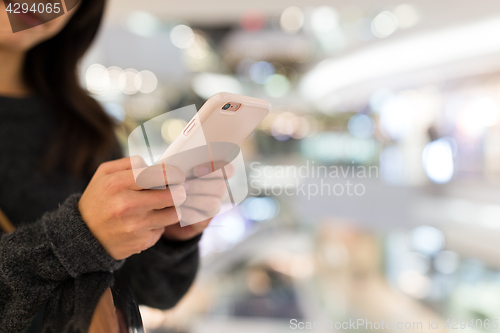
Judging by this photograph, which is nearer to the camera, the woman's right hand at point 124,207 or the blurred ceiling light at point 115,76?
the woman's right hand at point 124,207

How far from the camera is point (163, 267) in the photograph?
413 millimetres

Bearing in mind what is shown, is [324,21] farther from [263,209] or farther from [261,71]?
[263,209]

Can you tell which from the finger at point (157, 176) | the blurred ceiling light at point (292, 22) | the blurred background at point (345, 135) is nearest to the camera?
the finger at point (157, 176)

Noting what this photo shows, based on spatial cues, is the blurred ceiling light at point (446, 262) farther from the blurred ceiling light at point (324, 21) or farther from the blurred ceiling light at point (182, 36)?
the blurred ceiling light at point (182, 36)

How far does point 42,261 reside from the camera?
288mm

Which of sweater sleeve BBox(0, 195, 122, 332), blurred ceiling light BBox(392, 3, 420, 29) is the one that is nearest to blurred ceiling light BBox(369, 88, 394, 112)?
blurred ceiling light BBox(392, 3, 420, 29)

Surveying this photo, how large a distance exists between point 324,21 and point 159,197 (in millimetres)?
3394

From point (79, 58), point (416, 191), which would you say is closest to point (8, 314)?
point (79, 58)

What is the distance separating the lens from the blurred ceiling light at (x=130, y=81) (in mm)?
2670

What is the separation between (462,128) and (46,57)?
4.31 metres

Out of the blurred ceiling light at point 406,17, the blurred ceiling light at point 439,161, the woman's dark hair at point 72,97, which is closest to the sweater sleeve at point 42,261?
the woman's dark hair at point 72,97

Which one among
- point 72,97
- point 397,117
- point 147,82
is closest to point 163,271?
point 72,97

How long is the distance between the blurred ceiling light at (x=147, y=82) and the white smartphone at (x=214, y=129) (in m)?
2.80

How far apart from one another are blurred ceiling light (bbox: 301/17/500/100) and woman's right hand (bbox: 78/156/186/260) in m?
3.30
